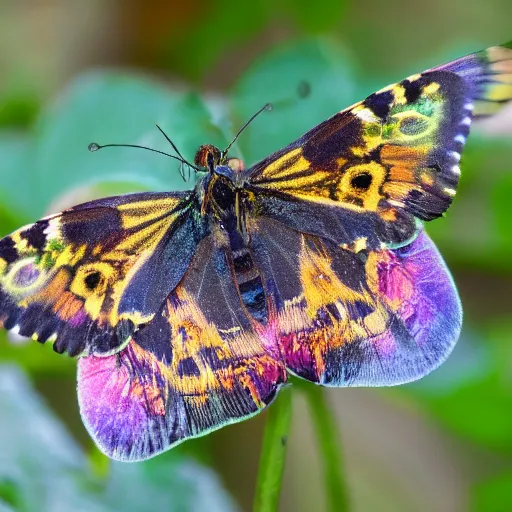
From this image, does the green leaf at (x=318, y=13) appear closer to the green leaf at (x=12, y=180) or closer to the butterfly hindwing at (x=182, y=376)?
the green leaf at (x=12, y=180)

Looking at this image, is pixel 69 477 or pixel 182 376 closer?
pixel 182 376

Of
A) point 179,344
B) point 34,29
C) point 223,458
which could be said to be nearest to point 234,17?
point 34,29

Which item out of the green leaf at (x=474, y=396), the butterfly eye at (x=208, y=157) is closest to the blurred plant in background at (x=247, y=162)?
the green leaf at (x=474, y=396)

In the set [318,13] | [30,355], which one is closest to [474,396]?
[30,355]

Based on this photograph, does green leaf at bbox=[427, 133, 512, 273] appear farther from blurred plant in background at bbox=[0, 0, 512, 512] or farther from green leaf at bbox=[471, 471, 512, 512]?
green leaf at bbox=[471, 471, 512, 512]

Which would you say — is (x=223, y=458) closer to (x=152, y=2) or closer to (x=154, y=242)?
(x=154, y=242)

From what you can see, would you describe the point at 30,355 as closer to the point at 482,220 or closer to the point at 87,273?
the point at 87,273
